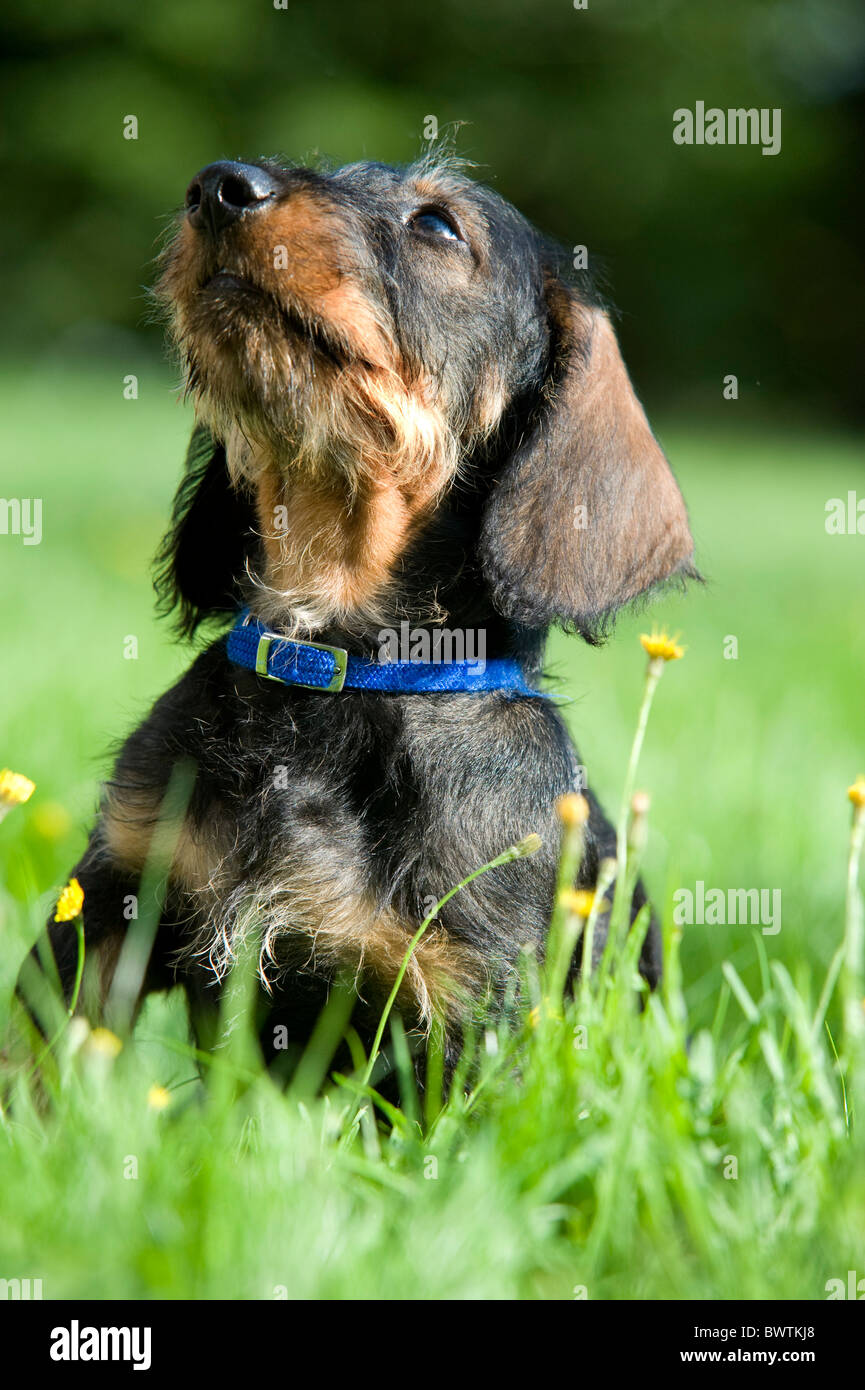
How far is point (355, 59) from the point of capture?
2436cm

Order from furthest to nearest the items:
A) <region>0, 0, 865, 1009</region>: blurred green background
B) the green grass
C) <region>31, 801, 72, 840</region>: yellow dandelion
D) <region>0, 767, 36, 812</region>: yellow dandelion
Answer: <region>0, 0, 865, 1009</region>: blurred green background < <region>31, 801, 72, 840</region>: yellow dandelion < <region>0, 767, 36, 812</region>: yellow dandelion < the green grass

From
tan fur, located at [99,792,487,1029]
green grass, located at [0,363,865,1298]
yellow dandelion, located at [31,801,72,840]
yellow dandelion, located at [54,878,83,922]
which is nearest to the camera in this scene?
green grass, located at [0,363,865,1298]

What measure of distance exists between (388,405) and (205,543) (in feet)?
2.31

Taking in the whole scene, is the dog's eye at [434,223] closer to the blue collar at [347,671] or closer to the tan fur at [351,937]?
the blue collar at [347,671]

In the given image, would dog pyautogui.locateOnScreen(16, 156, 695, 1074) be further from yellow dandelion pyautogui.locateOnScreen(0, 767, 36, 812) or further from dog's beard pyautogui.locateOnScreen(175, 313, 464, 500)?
yellow dandelion pyautogui.locateOnScreen(0, 767, 36, 812)

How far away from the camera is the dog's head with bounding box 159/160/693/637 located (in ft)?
8.87

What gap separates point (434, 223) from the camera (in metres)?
3.10

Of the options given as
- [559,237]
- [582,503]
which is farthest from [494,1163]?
[559,237]

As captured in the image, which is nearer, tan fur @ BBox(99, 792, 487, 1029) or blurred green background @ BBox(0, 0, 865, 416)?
tan fur @ BBox(99, 792, 487, 1029)

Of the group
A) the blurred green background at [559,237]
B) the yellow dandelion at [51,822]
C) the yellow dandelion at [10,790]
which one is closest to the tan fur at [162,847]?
the yellow dandelion at [10,790]

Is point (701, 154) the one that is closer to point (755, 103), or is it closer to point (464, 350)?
point (755, 103)

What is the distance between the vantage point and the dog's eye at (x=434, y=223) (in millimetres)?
3061

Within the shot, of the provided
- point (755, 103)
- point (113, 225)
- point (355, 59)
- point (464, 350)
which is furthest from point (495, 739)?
point (755, 103)

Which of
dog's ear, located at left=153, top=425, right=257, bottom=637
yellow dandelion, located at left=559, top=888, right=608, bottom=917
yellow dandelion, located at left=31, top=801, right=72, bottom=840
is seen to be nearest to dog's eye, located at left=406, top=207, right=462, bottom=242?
dog's ear, located at left=153, top=425, right=257, bottom=637
